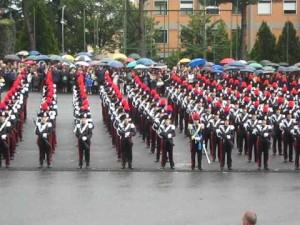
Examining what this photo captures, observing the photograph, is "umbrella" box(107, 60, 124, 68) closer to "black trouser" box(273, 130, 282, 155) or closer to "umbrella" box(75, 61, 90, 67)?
"umbrella" box(75, 61, 90, 67)

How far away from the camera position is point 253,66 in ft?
131

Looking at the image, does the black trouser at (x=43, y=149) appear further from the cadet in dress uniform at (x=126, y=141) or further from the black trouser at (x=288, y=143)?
the black trouser at (x=288, y=143)

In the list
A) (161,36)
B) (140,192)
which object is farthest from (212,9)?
(140,192)

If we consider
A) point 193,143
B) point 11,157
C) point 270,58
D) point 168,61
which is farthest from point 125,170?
point 168,61

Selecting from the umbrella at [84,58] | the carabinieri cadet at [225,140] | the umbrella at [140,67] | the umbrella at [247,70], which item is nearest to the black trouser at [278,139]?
the carabinieri cadet at [225,140]

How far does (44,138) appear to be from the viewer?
70.8 ft

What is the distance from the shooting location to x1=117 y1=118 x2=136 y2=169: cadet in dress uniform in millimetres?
21531

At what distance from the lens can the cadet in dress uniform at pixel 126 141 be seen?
2153 cm

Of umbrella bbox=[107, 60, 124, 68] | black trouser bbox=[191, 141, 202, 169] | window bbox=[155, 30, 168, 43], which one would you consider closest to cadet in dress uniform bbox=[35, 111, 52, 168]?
black trouser bbox=[191, 141, 202, 169]

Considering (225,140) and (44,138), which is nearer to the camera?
(44,138)

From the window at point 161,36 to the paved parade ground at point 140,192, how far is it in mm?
40394

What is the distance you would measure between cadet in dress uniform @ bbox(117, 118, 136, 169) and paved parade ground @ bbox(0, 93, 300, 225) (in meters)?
0.37

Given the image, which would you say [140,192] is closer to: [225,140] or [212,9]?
[225,140]

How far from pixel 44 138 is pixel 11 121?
1.84m
